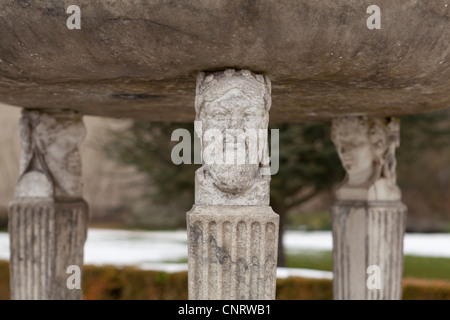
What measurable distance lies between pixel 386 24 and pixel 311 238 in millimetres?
12735

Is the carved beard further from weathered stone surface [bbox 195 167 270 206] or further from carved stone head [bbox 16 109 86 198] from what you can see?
carved stone head [bbox 16 109 86 198]

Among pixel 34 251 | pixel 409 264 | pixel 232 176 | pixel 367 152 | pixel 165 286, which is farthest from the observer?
pixel 409 264

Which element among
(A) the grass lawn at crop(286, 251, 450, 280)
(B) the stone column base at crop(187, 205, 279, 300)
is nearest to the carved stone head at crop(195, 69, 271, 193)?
(B) the stone column base at crop(187, 205, 279, 300)

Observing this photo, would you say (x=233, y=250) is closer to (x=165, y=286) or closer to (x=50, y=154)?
(x=50, y=154)

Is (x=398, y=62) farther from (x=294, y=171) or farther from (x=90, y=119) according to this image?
(x=90, y=119)

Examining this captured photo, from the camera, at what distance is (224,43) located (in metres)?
2.72

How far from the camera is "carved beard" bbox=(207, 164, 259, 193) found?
303 cm

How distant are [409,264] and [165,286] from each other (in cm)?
555

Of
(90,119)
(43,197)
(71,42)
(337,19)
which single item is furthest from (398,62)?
(90,119)

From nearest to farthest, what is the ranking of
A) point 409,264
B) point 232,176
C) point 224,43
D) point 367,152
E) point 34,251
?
point 224,43, point 232,176, point 34,251, point 367,152, point 409,264

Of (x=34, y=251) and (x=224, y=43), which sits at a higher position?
(x=224, y=43)

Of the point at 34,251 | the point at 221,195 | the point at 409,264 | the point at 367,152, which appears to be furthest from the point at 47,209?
the point at 409,264

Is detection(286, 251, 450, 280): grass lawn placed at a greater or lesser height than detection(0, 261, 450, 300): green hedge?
lesser

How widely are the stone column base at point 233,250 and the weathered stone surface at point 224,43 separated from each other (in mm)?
741
